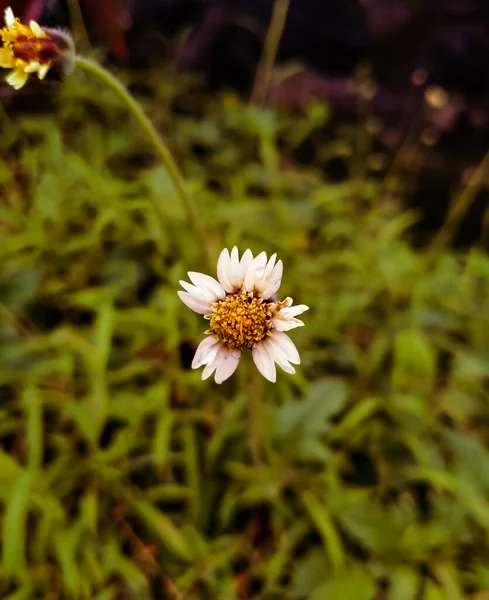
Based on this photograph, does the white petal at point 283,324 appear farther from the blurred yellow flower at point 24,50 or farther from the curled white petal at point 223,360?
the blurred yellow flower at point 24,50

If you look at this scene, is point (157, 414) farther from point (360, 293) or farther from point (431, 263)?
point (431, 263)

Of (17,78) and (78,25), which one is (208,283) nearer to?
(17,78)

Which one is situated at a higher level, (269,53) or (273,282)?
(269,53)

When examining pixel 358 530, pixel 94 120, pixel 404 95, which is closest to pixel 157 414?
pixel 358 530

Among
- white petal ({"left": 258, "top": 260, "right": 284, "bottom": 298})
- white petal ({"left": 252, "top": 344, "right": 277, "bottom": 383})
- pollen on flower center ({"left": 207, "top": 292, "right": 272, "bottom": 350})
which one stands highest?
white petal ({"left": 258, "top": 260, "right": 284, "bottom": 298})

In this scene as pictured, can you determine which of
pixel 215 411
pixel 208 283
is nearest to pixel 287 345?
pixel 208 283

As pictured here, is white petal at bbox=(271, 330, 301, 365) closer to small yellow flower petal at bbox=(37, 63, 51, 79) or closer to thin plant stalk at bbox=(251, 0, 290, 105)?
small yellow flower petal at bbox=(37, 63, 51, 79)

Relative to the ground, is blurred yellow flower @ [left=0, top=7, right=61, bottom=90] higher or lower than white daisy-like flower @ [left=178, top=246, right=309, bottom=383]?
higher

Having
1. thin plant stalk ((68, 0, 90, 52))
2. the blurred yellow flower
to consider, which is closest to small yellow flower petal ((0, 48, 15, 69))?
the blurred yellow flower
